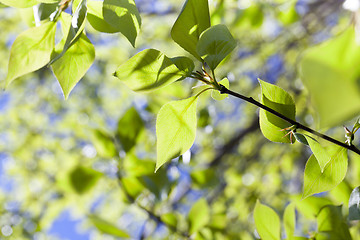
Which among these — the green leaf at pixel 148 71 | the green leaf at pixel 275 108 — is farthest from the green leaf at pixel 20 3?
the green leaf at pixel 275 108

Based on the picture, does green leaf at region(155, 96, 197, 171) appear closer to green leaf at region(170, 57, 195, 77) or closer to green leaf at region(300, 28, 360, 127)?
green leaf at region(170, 57, 195, 77)

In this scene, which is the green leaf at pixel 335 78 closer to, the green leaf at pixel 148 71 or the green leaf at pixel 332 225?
the green leaf at pixel 148 71

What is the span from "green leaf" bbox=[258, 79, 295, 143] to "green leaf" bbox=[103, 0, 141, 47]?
0.40ft

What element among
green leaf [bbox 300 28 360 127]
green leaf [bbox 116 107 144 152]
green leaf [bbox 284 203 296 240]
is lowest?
green leaf [bbox 116 107 144 152]

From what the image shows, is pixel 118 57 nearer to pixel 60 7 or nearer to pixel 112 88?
pixel 112 88

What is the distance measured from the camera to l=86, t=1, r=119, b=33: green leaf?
13.0 inches

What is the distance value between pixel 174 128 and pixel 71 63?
0.12m

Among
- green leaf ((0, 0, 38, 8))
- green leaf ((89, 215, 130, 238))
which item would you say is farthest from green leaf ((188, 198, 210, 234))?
green leaf ((0, 0, 38, 8))

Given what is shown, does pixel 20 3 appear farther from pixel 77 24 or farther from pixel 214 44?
pixel 214 44

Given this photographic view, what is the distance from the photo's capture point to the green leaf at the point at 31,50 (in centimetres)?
33

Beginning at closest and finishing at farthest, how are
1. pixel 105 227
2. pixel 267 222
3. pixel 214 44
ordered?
pixel 214 44
pixel 267 222
pixel 105 227

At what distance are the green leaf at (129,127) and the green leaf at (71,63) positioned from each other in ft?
0.79

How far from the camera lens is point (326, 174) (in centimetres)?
31

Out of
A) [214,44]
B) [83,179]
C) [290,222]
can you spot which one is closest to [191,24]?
[214,44]
